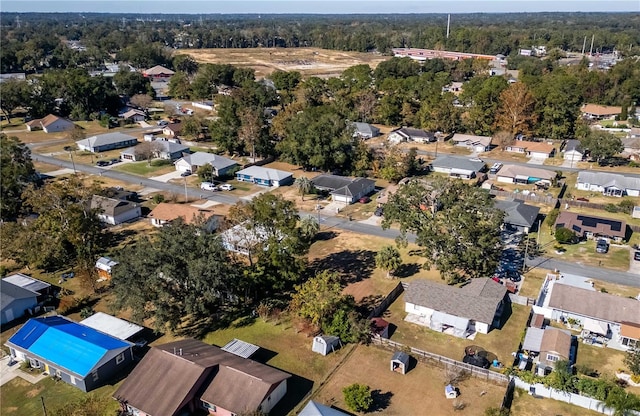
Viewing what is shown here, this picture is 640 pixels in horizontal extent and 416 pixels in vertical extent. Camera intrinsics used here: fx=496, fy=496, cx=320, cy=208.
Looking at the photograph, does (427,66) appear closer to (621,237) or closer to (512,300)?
(621,237)

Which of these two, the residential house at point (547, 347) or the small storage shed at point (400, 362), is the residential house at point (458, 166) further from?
the small storage shed at point (400, 362)

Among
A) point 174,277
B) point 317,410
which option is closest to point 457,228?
point 317,410

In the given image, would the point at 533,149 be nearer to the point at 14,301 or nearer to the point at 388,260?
the point at 388,260

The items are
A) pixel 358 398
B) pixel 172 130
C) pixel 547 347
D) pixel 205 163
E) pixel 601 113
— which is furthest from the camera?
pixel 601 113

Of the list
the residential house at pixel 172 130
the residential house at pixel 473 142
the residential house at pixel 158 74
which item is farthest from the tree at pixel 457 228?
the residential house at pixel 158 74

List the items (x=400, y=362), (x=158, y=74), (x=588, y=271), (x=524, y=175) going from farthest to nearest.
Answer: (x=158, y=74) < (x=524, y=175) < (x=588, y=271) < (x=400, y=362)

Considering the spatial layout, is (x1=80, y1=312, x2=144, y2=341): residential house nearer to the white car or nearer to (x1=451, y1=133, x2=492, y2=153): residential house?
the white car
